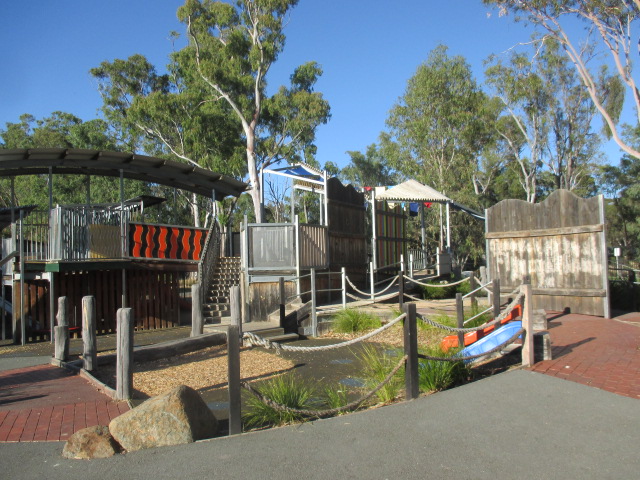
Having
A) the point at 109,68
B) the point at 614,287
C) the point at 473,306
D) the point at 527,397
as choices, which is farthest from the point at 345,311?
the point at 109,68

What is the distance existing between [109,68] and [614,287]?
32167 mm

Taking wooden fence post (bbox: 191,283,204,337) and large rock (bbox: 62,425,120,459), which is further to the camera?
wooden fence post (bbox: 191,283,204,337)

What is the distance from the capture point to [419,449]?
4.86 metres

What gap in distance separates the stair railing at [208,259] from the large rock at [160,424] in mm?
10551

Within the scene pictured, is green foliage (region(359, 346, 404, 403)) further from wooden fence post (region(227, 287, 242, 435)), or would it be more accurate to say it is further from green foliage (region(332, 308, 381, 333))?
green foliage (region(332, 308, 381, 333))

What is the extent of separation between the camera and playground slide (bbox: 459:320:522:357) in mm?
8148

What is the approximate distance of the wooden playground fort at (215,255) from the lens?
12.9 metres

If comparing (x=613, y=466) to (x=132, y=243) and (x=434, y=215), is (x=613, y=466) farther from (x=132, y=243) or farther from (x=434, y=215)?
(x=434, y=215)

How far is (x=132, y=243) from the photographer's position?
1606cm

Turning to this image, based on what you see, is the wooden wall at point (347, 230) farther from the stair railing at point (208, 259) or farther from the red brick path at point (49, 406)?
the red brick path at point (49, 406)

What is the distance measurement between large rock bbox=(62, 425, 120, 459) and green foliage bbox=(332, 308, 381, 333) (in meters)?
7.80

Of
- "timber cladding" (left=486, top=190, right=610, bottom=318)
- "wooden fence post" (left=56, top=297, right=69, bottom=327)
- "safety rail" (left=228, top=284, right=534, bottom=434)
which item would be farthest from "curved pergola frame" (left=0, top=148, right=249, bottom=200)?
"safety rail" (left=228, top=284, right=534, bottom=434)

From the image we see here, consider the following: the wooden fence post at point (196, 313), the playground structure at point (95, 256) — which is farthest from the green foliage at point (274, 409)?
the playground structure at point (95, 256)

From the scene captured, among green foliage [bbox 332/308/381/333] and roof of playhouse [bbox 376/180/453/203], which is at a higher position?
roof of playhouse [bbox 376/180/453/203]
